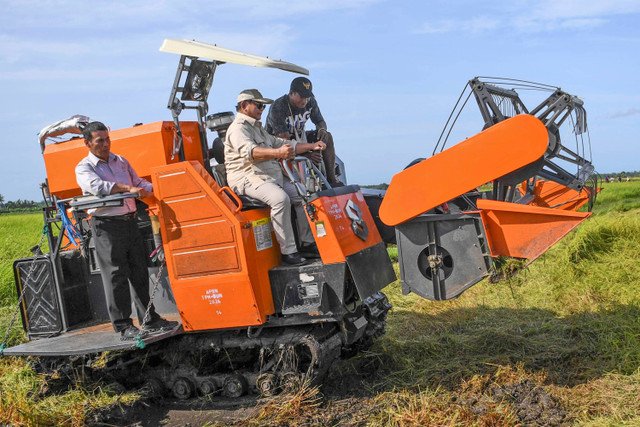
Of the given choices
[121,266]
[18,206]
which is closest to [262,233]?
[121,266]

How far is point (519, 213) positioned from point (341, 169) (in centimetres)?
260

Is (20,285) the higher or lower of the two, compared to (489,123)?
lower

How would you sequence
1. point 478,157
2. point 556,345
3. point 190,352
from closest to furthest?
point 478,157 < point 190,352 < point 556,345

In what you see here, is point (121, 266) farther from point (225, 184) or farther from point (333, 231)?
point (333, 231)

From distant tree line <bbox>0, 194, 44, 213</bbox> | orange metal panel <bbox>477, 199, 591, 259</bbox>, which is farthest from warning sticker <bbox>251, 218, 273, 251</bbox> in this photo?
distant tree line <bbox>0, 194, 44, 213</bbox>

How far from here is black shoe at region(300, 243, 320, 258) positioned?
17.2 ft

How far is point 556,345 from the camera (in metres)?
6.00

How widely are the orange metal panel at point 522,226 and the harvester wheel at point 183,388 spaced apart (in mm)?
2911

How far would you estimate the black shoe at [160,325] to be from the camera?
5.19 m

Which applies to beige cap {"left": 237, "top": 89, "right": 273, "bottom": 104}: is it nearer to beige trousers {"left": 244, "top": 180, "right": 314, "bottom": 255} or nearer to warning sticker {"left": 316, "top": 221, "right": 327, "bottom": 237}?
beige trousers {"left": 244, "top": 180, "right": 314, "bottom": 255}

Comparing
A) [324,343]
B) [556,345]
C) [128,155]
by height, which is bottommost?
[556,345]

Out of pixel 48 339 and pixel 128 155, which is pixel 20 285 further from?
pixel 128 155

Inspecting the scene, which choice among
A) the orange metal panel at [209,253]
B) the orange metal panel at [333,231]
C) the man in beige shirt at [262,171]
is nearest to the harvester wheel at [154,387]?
the orange metal panel at [209,253]

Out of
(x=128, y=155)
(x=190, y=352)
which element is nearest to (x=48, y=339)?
(x=190, y=352)
